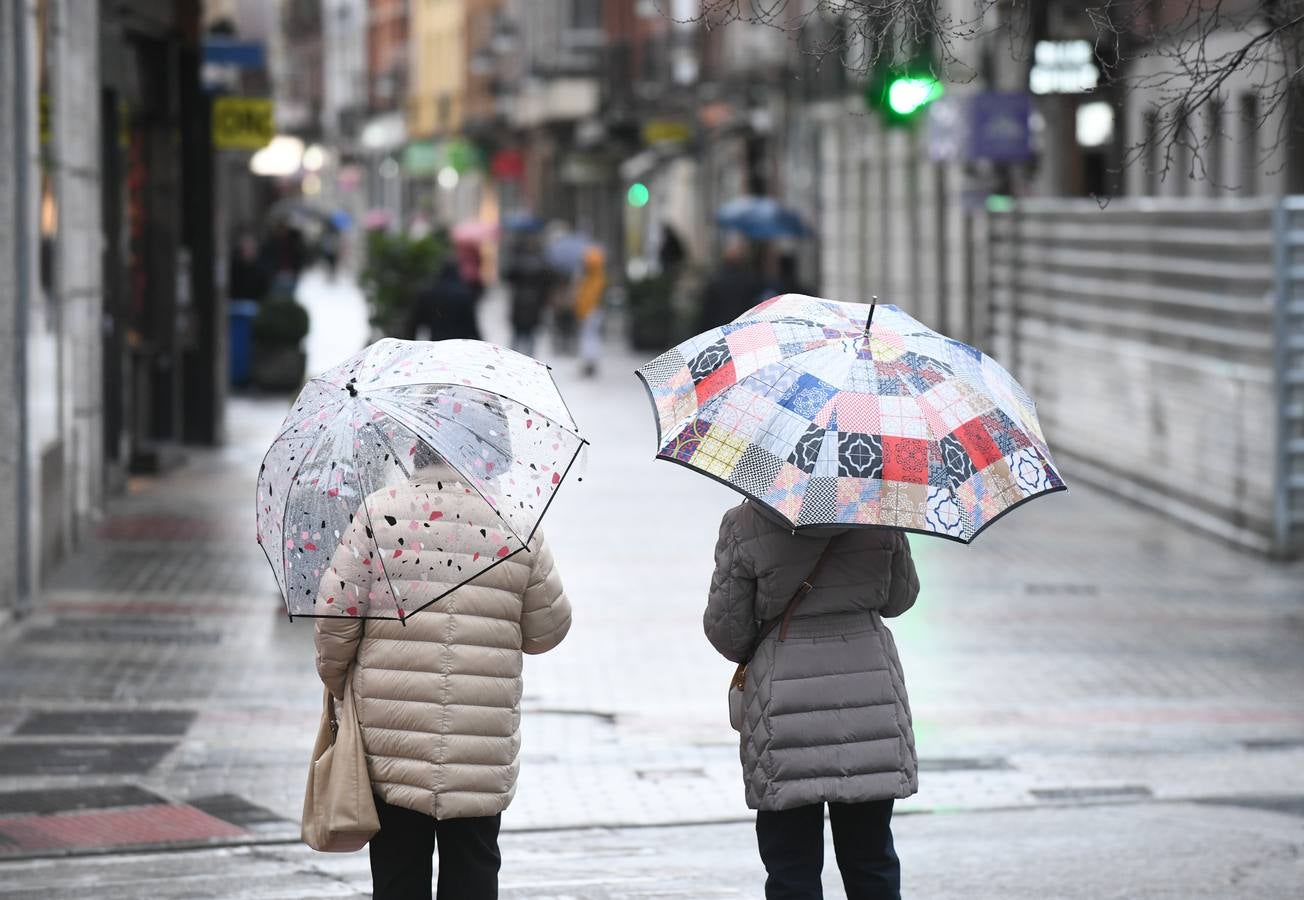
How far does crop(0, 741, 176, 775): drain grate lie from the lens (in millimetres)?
8641

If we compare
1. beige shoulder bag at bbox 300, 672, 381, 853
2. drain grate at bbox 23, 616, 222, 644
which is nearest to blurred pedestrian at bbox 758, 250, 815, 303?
drain grate at bbox 23, 616, 222, 644

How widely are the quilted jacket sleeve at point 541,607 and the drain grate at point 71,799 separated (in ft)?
10.6

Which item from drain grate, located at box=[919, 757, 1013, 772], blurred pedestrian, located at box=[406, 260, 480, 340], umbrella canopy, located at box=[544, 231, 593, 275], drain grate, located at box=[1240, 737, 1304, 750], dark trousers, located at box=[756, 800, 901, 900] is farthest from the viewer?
umbrella canopy, located at box=[544, 231, 593, 275]

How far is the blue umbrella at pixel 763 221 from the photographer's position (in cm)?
3291

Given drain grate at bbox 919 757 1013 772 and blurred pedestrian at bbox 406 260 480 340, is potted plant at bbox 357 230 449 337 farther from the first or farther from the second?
drain grate at bbox 919 757 1013 772

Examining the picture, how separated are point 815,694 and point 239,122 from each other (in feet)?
60.3

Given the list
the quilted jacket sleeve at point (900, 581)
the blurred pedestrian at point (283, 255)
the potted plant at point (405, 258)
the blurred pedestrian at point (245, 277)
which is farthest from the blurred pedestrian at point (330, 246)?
the quilted jacket sleeve at point (900, 581)

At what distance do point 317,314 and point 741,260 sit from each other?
64.6 ft

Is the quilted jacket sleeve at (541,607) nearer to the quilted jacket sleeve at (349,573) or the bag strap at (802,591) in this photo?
the quilted jacket sleeve at (349,573)

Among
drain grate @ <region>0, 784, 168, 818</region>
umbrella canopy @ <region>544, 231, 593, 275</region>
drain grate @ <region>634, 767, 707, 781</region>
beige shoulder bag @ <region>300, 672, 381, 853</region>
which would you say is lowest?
drain grate @ <region>634, 767, 707, 781</region>

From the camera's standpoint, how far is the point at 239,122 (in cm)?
2280

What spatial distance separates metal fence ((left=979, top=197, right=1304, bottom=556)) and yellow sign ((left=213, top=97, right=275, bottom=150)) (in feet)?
23.8

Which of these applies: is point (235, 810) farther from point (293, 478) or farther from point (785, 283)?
point (785, 283)

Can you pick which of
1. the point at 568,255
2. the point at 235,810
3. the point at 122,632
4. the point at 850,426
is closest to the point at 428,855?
the point at 850,426
